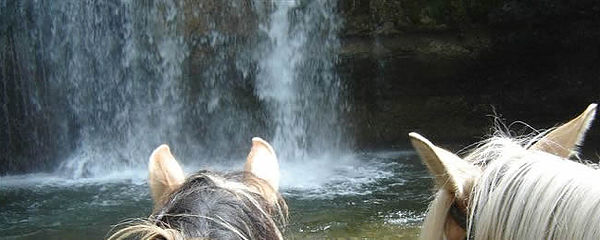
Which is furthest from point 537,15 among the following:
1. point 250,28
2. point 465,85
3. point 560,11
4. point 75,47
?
point 75,47

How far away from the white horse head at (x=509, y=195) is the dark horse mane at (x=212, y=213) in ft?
1.27

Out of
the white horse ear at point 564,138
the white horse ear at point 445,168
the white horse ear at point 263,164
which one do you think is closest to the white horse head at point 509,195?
the white horse ear at point 445,168

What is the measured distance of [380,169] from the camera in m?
8.39

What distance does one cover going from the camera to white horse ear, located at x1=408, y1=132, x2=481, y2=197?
4.18 ft

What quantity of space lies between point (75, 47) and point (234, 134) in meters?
2.73

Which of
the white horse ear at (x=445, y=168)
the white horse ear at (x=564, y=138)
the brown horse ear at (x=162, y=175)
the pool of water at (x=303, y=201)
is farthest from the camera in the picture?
the pool of water at (x=303, y=201)

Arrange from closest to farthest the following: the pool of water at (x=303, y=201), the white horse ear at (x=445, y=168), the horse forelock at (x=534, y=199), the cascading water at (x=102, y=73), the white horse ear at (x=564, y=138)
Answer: the horse forelock at (x=534, y=199) → the white horse ear at (x=445, y=168) → the white horse ear at (x=564, y=138) → the pool of water at (x=303, y=201) → the cascading water at (x=102, y=73)

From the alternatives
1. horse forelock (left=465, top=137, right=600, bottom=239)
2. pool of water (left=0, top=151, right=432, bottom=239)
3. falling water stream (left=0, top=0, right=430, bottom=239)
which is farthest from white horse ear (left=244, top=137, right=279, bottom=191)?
falling water stream (left=0, top=0, right=430, bottom=239)

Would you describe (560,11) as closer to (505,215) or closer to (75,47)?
(75,47)

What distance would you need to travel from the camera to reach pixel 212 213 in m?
1.46

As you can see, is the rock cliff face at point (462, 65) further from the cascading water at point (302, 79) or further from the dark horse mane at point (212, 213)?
the dark horse mane at point (212, 213)

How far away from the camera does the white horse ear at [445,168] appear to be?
1.27m

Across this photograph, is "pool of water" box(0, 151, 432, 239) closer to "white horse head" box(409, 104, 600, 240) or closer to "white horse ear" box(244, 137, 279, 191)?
"white horse ear" box(244, 137, 279, 191)

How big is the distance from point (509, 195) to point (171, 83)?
30.7 ft
